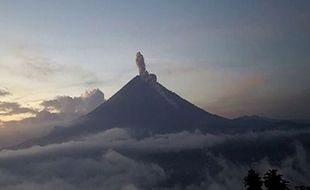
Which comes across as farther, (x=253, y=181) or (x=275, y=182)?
(x=253, y=181)

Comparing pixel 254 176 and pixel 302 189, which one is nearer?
pixel 254 176

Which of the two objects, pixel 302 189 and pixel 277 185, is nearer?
pixel 277 185

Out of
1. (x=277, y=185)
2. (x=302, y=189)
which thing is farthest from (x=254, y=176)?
(x=302, y=189)

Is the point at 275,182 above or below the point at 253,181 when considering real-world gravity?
below

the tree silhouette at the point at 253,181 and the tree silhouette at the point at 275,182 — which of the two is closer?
the tree silhouette at the point at 275,182

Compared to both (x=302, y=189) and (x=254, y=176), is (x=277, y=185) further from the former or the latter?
(x=302, y=189)

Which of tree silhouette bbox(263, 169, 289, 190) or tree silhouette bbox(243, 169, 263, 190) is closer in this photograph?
tree silhouette bbox(263, 169, 289, 190)
